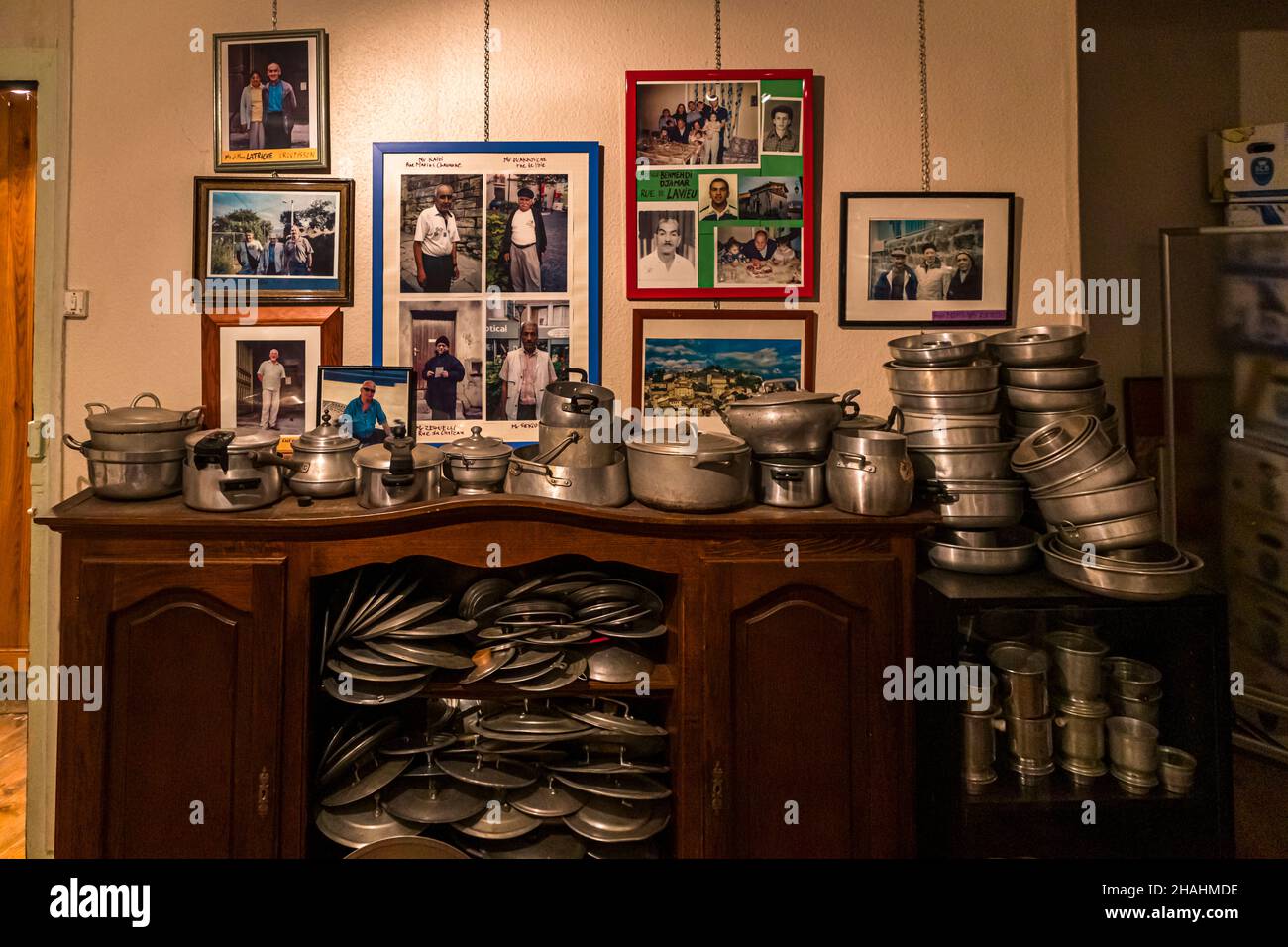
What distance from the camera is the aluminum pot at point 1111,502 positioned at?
1716mm

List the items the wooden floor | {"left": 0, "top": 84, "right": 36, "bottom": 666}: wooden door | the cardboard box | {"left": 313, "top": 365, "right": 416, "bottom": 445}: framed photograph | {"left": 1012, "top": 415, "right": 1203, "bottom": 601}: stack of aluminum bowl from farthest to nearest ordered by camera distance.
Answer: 1. {"left": 0, "top": 84, "right": 36, "bottom": 666}: wooden door
2. the cardboard box
3. the wooden floor
4. {"left": 313, "top": 365, "right": 416, "bottom": 445}: framed photograph
5. {"left": 1012, "top": 415, "right": 1203, "bottom": 601}: stack of aluminum bowl

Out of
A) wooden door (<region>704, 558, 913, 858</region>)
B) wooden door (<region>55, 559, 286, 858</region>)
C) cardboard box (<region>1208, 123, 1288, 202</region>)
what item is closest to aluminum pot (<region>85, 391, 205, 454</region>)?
wooden door (<region>55, 559, 286, 858</region>)

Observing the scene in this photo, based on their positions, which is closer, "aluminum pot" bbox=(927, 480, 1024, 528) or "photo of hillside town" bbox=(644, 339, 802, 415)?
"aluminum pot" bbox=(927, 480, 1024, 528)

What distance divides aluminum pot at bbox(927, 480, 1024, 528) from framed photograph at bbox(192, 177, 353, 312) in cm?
178

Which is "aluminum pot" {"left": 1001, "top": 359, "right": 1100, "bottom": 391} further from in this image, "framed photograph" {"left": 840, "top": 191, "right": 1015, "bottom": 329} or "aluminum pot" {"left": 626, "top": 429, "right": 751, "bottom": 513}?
"aluminum pot" {"left": 626, "top": 429, "right": 751, "bottom": 513}

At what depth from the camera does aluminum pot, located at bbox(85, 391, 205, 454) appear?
5.89ft

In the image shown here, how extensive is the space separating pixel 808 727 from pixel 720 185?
1.52m

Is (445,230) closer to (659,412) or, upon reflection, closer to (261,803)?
(659,412)

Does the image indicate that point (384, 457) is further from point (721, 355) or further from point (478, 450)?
point (721, 355)

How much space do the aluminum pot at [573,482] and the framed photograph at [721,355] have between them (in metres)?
0.49

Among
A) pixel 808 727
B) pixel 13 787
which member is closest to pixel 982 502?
pixel 808 727

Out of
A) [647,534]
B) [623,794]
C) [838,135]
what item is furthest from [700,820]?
[838,135]

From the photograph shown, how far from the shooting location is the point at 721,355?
7.41 feet

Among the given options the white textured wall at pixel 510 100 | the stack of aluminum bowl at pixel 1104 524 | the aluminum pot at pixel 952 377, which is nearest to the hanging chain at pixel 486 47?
the white textured wall at pixel 510 100
